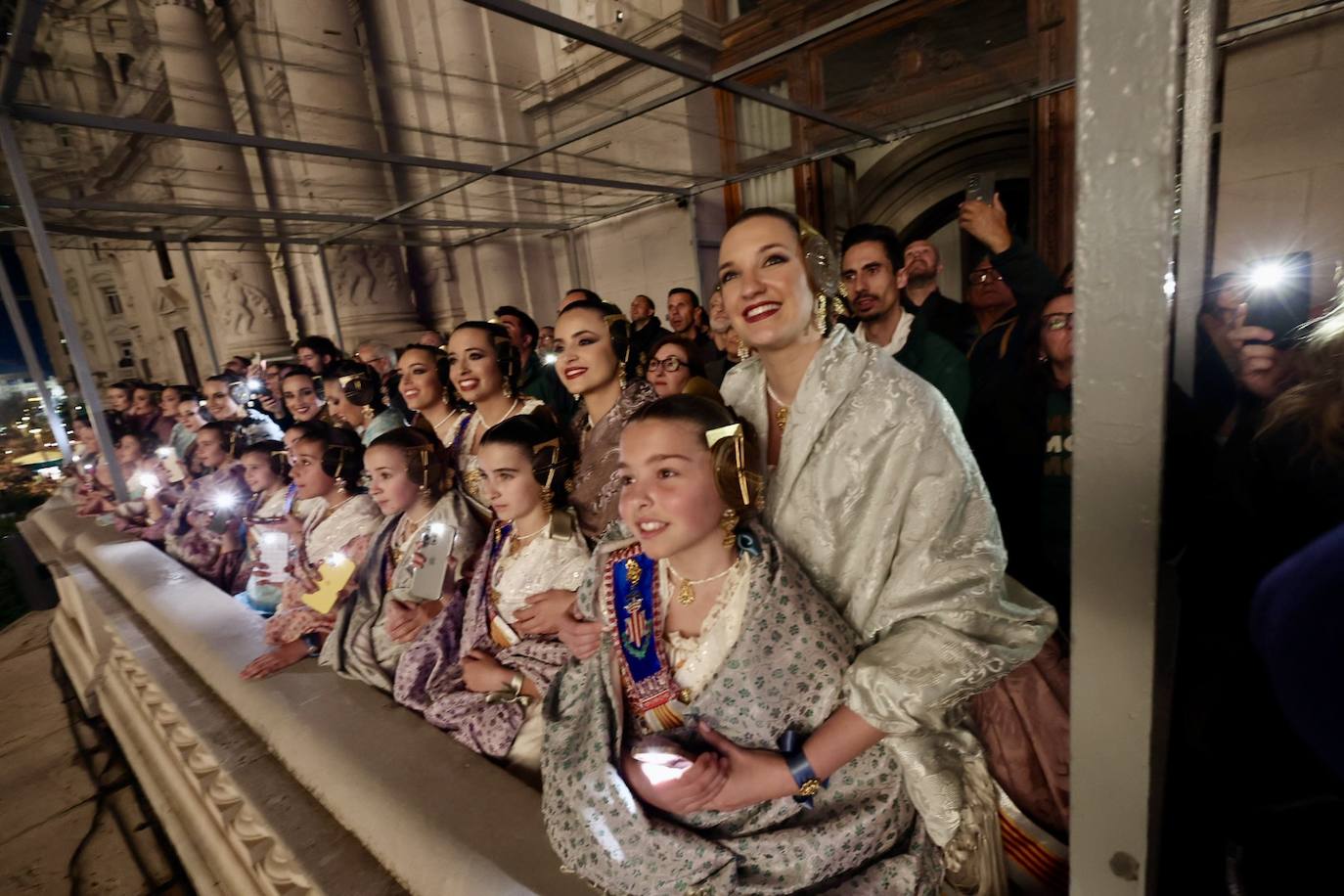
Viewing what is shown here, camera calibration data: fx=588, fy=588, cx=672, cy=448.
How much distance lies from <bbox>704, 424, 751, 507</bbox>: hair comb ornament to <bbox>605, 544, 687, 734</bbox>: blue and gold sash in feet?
0.99

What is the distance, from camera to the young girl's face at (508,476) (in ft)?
6.08

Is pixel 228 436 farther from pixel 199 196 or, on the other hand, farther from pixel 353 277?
pixel 199 196

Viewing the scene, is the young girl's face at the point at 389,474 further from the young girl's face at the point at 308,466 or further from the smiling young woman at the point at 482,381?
the young girl's face at the point at 308,466

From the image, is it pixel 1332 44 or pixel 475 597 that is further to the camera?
pixel 1332 44

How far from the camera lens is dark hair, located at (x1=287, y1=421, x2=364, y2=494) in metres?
2.58

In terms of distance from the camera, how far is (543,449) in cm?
189

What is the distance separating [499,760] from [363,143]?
857cm

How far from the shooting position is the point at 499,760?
1.68 m

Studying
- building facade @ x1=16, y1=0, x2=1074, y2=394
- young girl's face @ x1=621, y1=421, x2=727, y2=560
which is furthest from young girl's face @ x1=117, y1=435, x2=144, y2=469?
young girl's face @ x1=621, y1=421, x2=727, y2=560

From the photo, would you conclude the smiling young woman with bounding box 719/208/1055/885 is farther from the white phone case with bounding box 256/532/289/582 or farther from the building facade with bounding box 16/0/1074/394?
the building facade with bounding box 16/0/1074/394

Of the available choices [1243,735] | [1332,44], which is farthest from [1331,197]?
[1243,735]

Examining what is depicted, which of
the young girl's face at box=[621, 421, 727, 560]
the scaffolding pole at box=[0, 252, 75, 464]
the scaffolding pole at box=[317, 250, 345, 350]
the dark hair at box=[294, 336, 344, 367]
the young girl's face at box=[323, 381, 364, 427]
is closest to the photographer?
the young girl's face at box=[621, 421, 727, 560]

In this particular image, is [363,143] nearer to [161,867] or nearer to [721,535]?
[161,867]

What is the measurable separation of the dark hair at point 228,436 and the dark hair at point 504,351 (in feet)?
8.34
